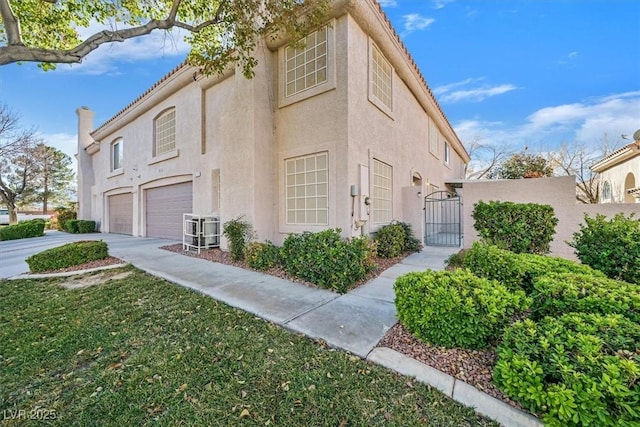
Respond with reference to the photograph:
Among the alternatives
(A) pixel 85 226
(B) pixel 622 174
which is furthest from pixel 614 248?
(A) pixel 85 226

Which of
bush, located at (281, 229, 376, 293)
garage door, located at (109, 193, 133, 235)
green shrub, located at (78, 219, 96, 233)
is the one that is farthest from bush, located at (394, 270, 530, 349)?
green shrub, located at (78, 219, 96, 233)

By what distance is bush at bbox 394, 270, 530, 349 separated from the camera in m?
3.08

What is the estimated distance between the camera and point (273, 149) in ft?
30.0

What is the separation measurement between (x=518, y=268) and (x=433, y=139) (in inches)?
545

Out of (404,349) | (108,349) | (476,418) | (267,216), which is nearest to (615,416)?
(476,418)

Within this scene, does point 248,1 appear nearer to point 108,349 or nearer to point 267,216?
point 267,216

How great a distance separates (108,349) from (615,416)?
5295 millimetres

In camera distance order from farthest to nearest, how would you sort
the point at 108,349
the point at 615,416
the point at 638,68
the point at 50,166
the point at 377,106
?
the point at 50,166 → the point at 638,68 → the point at 377,106 → the point at 108,349 → the point at 615,416

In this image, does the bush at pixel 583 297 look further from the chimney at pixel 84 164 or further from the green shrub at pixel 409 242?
the chimney at pixel 84 164

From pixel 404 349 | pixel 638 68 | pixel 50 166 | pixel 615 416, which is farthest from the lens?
pixel 50 166

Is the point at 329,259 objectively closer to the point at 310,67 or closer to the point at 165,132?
the point at 310,67

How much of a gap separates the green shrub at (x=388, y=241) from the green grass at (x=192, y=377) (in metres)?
5.35

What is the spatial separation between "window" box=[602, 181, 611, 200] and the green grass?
21929 millimetres

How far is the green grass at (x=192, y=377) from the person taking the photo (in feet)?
7.73
